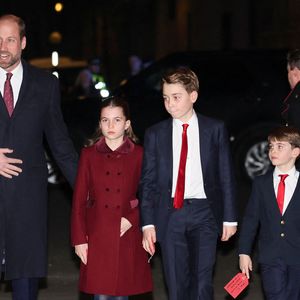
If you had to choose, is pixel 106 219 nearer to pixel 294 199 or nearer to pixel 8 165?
pixel 8 165

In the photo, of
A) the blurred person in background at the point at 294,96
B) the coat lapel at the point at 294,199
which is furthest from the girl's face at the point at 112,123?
the blurred person in background at the point at 294,96

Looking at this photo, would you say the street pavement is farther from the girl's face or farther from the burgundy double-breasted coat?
the girl's face

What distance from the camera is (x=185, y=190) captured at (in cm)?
692

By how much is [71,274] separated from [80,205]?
2.99 metres

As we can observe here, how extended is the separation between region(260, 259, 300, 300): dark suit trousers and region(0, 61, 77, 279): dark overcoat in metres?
1.51

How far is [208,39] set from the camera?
33.2 m

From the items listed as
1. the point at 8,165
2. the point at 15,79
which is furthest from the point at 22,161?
the point at 15,79

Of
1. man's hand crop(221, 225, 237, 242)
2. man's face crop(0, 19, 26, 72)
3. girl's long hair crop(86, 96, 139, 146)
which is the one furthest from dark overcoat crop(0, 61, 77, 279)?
man's hand crop(221, 225, 237, 242)

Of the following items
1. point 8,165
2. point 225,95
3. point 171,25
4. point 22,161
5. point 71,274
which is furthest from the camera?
point 171,25

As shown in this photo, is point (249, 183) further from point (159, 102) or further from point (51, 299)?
point (51, 299)

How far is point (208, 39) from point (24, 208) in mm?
26688

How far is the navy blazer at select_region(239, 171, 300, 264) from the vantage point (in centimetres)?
698

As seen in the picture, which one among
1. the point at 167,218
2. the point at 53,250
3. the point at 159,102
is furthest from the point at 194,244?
the point at 159,102

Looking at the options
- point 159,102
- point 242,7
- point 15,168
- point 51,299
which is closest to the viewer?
point 15,168
